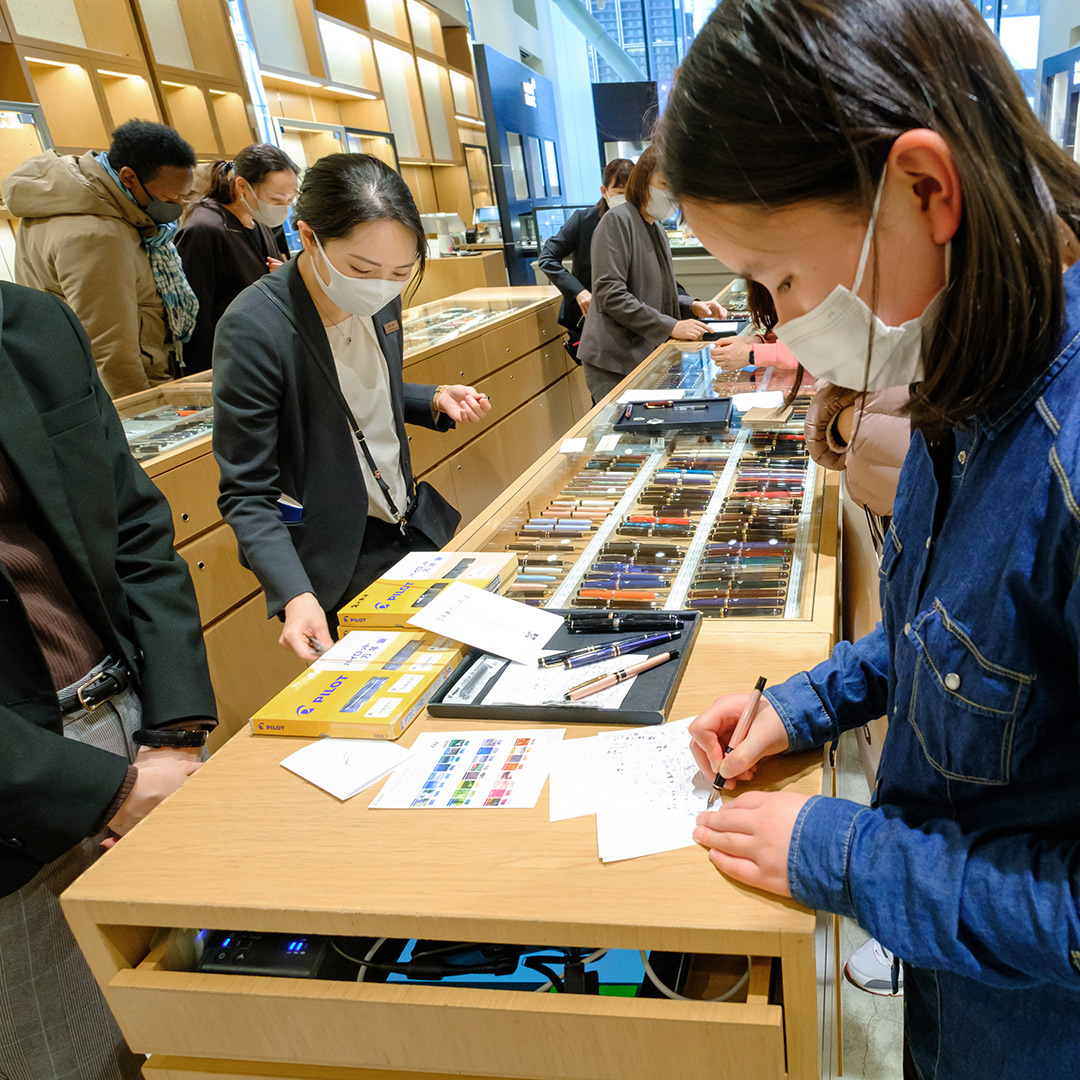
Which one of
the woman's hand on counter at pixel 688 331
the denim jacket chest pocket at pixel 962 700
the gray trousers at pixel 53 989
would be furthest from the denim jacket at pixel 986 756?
the woman's hand on counter at pixel 688 331

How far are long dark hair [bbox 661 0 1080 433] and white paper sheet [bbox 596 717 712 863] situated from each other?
0.51m

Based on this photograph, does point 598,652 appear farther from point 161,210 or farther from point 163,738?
point 161,210

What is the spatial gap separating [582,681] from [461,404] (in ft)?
4.08

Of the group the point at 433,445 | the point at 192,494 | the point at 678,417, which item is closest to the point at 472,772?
the point at 678,417

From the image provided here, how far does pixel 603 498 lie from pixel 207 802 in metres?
1.08

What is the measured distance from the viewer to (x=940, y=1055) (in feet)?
2.55

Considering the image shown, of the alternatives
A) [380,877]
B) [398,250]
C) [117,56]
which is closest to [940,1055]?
[380,877]

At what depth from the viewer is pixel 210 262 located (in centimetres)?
364

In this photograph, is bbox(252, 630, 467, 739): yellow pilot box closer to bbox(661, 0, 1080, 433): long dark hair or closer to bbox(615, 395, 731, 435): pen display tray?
bbox(661, 0, 1080, 433): long dark hair

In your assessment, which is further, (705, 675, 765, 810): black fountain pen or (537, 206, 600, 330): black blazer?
(537, 206, 600, 330): black blazer

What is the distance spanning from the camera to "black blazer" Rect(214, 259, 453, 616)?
64.7 inches

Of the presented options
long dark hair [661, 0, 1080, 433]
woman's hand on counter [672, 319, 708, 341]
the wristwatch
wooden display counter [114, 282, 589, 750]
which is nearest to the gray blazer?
woman's hand on counter [672, 319, 708, 341]

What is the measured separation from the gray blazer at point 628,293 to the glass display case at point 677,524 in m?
1.38

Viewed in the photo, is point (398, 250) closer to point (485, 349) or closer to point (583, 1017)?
point (583, 1017)
